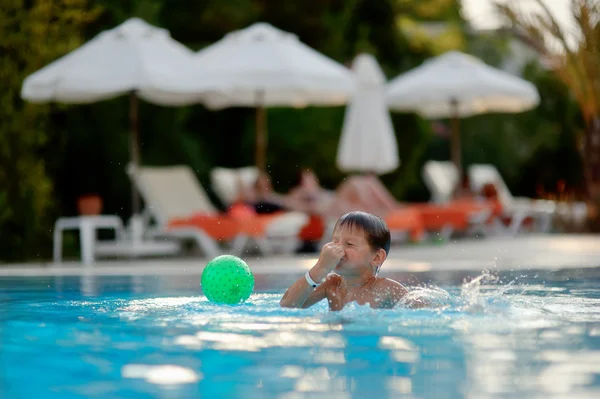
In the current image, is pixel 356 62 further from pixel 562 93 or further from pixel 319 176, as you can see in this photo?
pixel 562 93

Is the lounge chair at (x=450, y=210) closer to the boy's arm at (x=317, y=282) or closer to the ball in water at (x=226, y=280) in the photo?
the ball in water at (x=226, y=280)

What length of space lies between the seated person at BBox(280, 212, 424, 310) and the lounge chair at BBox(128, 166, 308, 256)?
6451mm

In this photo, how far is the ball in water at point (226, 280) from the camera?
8.40 m

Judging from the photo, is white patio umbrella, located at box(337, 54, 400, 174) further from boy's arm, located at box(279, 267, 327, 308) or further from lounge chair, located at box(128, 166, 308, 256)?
boy's arm, located at box(279, 267, 327, 308)

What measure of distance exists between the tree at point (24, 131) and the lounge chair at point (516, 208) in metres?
8.78

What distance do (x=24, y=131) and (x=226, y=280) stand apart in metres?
6.93

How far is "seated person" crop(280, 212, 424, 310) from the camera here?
7512 millimetres

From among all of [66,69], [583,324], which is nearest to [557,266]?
[583,324]

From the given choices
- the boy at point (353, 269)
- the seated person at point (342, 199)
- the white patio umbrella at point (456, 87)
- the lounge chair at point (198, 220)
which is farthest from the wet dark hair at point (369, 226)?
the white patio umbrella at point (456, 87)

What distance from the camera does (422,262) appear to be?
1362 cm

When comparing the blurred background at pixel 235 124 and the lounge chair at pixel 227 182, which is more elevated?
the blurred background at pixel 235 124

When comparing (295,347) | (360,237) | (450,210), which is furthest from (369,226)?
(450,210)

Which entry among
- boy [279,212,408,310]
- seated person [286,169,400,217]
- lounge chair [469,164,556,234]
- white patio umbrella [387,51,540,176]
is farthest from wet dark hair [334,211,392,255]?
lounge chair [469,164,556,234]

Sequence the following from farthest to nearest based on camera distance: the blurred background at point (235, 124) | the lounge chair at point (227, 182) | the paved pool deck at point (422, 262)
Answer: the lounge chair at point (227, 182)
the blurred background at point (235, 124)
the paved pool deck at point (422, 262)
